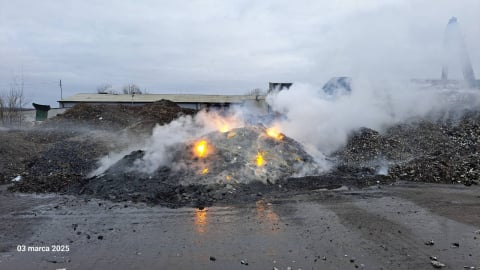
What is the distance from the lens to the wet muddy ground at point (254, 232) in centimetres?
577

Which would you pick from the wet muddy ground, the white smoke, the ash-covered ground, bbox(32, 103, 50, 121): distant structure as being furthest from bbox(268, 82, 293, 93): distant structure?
bbox(32, 103, 50, 121): distant structure

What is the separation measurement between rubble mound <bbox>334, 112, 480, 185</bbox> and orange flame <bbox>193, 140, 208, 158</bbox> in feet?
15.6

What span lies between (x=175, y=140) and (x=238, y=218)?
21.7 ft

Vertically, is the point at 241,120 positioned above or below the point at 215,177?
above

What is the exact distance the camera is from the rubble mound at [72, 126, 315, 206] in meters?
10.4

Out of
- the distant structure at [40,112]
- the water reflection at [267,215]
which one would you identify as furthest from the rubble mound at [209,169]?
the distant structure at [40,112]

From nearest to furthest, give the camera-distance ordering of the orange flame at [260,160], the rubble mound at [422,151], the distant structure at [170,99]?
1. the orange flame at [260,160]
2. the rubble mound at [422,151]
3. the distant structure at [170,99]

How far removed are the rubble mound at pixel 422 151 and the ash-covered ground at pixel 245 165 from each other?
0.10ft

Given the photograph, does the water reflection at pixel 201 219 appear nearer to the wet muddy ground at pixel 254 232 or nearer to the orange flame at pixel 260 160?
the wet muddy ground at pixel 254 232

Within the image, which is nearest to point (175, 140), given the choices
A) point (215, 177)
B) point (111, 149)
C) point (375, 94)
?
point (215, 177)

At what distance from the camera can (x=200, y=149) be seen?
498 inches

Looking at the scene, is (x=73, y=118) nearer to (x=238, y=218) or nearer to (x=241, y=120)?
(x=241, y=120)

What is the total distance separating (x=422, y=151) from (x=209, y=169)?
356 inches

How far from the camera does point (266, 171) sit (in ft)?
39.2
